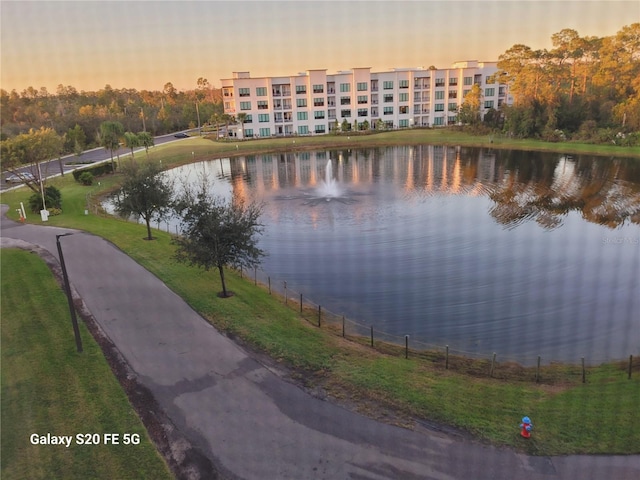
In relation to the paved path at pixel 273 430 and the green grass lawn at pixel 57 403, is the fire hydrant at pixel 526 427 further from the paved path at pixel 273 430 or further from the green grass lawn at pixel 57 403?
the green grass lawn at pixel 57 403

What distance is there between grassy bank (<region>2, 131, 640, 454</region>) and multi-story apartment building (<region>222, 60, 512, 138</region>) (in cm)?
7337

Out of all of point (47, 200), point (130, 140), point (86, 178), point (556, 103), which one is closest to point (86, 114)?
point (130, 140)

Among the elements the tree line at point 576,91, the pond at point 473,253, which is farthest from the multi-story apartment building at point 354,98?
the pond at point 473,253

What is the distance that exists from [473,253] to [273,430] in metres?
16.8

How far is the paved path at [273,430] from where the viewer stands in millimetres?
10125

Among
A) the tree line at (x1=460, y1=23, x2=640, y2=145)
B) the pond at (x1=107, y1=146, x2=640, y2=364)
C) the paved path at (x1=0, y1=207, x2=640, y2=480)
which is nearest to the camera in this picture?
the paved path at (x1=0, y1=207, x2=640, y2=480)

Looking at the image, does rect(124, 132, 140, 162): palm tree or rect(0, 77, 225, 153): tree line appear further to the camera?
rect(0, 77, 225, 153): tree line

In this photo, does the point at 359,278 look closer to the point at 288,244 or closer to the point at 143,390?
the point at 288,244

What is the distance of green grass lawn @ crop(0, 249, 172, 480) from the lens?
10.4 meters

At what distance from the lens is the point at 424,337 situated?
672 inches

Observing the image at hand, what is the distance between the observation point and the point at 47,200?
3547cm

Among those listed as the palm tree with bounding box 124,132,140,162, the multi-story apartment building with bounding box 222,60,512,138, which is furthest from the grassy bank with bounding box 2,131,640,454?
the multi-story apartment building with bounding box 222,60,512,138

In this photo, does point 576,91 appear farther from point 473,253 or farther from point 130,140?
point 130,140

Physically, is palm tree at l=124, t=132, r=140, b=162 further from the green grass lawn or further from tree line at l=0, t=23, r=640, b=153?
the green grass lawn
